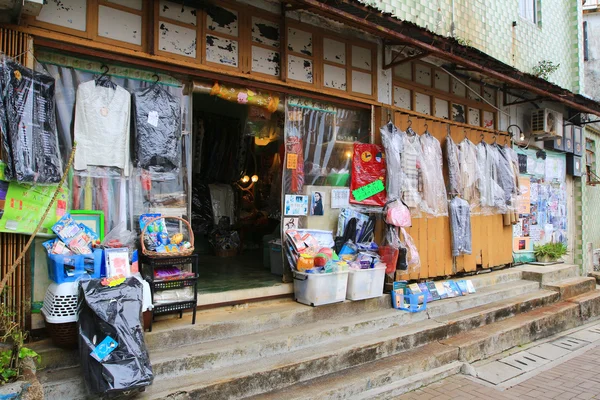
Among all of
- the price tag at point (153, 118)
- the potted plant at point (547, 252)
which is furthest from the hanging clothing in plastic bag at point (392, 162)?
the potted plant at point (547, 252)

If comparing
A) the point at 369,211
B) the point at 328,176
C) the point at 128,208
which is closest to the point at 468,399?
the point at 369,211

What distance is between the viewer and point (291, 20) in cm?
620

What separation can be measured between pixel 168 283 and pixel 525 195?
9085 mm

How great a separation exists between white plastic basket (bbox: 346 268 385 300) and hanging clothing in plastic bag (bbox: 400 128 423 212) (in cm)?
156

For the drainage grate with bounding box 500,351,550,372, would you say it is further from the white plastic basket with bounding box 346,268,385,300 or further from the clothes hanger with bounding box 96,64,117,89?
the clothes hanger with bounding box 96,64,117,89

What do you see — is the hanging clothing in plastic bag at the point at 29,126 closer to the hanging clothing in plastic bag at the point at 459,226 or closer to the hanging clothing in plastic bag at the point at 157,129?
the hanging clothing in plastic bag at the point at 157,129

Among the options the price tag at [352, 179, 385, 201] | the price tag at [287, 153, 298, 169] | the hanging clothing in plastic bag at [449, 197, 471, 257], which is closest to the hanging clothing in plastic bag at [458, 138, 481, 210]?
the hanging clothing in plastic bag at [449, 197, 471, 257]

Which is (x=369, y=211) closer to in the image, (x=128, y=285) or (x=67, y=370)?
(x=128, y=285)

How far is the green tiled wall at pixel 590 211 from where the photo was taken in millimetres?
11998

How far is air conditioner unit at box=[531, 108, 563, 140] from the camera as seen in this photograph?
9.98 metres

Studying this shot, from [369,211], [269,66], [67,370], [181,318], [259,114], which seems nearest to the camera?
[67,370]

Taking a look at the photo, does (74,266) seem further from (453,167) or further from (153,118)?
(453,167)

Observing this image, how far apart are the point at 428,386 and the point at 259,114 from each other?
4.61 metres

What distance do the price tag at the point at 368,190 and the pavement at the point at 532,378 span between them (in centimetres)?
301
